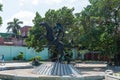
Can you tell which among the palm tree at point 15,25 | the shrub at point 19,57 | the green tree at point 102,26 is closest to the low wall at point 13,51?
the shrub at point 19,57

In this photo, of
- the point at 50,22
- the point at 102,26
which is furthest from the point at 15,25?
the point at 102,26

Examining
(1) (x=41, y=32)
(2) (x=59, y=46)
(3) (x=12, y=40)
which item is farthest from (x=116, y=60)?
(3) (x=12, y=40)

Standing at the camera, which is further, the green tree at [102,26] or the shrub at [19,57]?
the shrub at [19,57]

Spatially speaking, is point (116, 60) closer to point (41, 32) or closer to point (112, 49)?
point (112, 49)

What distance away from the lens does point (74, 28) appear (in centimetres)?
3700

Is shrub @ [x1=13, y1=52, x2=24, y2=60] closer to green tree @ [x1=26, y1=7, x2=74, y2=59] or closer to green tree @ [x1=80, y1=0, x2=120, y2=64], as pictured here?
green tree @ [x1=26, y1=7, x2=74, y2=59]

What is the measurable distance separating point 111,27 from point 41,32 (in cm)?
949

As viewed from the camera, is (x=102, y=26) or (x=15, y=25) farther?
(x=15, y=25)

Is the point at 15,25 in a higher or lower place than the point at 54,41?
higher

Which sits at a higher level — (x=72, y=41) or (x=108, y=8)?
(x=108, y=8)

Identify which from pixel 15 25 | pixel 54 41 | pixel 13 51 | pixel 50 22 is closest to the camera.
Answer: pixel 54 41

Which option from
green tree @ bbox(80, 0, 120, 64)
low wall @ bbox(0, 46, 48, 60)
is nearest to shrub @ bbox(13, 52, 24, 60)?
low wall @ bbox(0, 46, 48, 60)

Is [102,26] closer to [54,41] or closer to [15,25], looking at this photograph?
[54,41]

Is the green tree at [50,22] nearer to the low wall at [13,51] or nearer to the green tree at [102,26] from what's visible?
the green tree at [102,26]
